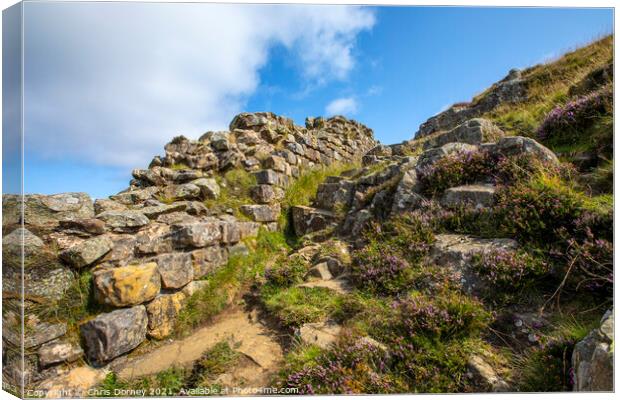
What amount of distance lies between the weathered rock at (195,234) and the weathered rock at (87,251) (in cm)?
117

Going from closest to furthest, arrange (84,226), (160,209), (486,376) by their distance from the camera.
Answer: (486,376)
(84,226)
(160,209)

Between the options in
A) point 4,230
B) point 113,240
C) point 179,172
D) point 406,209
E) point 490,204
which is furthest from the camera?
point 179,172

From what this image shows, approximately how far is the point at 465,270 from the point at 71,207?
687cm

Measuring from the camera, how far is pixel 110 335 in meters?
4.15

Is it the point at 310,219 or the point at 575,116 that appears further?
the point at 310,219

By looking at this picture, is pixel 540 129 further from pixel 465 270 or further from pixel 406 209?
pixel 465 270

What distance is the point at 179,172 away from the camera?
8117 millimetres

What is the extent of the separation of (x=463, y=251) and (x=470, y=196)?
1518mm

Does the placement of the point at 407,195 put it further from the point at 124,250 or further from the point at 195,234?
the point at 124,250

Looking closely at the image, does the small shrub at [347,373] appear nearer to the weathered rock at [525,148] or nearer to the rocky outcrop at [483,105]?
the weathered rock at [525,148]

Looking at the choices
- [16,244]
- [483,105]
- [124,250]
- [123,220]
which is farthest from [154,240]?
[483,105]

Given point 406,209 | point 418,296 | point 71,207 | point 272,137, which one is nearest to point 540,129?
point 406,209

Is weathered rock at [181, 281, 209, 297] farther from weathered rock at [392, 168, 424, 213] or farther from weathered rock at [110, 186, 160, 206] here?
weathered rock at [392, 168, 424, 213]

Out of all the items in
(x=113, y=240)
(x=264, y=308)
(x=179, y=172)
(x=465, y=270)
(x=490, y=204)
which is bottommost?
(x=264, y=308)
